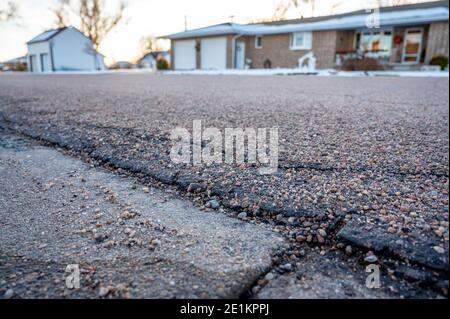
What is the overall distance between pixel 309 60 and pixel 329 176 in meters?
18.7

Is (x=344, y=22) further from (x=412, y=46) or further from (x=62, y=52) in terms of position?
(x=62, y=52)

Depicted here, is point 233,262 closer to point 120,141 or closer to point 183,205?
point 183,205

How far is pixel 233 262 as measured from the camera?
3.55 feet

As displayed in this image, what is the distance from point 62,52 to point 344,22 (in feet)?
80.9

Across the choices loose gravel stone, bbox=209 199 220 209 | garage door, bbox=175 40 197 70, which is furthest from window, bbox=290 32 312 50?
loose gravel stone, bbox=209 199 220 209

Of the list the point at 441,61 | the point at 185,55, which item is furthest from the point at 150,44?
the point at 441,61

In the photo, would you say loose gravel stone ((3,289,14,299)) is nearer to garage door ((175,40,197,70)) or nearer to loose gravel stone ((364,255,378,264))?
loose gravel stone ((364,255,378,264))

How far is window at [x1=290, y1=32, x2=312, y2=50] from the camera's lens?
19734 mm

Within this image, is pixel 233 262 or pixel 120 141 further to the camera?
pixel 120 141

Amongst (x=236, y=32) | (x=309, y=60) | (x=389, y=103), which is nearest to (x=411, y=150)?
(x=389, y=103)

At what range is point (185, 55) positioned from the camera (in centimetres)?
2517

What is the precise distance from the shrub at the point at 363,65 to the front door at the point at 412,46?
3.59 meters

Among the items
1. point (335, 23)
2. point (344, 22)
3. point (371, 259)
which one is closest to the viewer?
point (371, 259)
